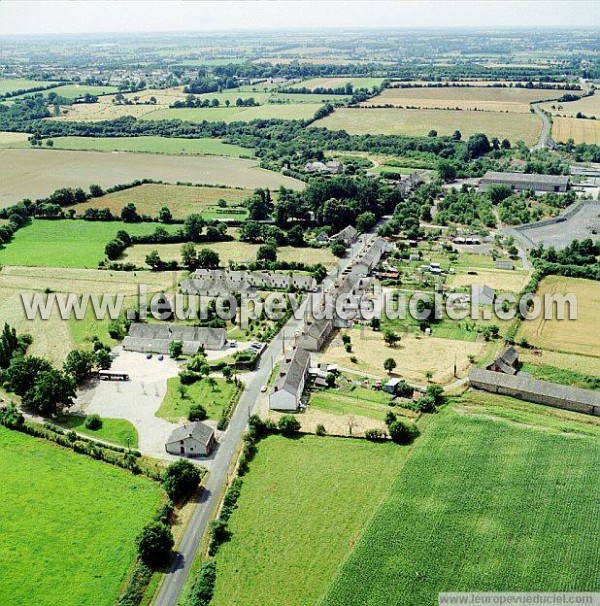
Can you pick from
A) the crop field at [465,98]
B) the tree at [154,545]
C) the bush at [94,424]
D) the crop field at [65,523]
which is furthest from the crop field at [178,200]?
the crop field at [465,98]

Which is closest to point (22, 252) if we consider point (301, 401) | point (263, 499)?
point (301, 401)

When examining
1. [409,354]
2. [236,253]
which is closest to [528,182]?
[236,253]

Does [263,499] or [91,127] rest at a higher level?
[91,127]

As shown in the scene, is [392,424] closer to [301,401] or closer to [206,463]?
[301,401]

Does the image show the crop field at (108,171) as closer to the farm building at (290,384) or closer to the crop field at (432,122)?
the crop field at (432,122)

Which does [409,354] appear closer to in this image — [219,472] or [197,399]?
[197,399]

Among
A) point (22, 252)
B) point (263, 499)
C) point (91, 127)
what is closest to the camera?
point (263, 499)
